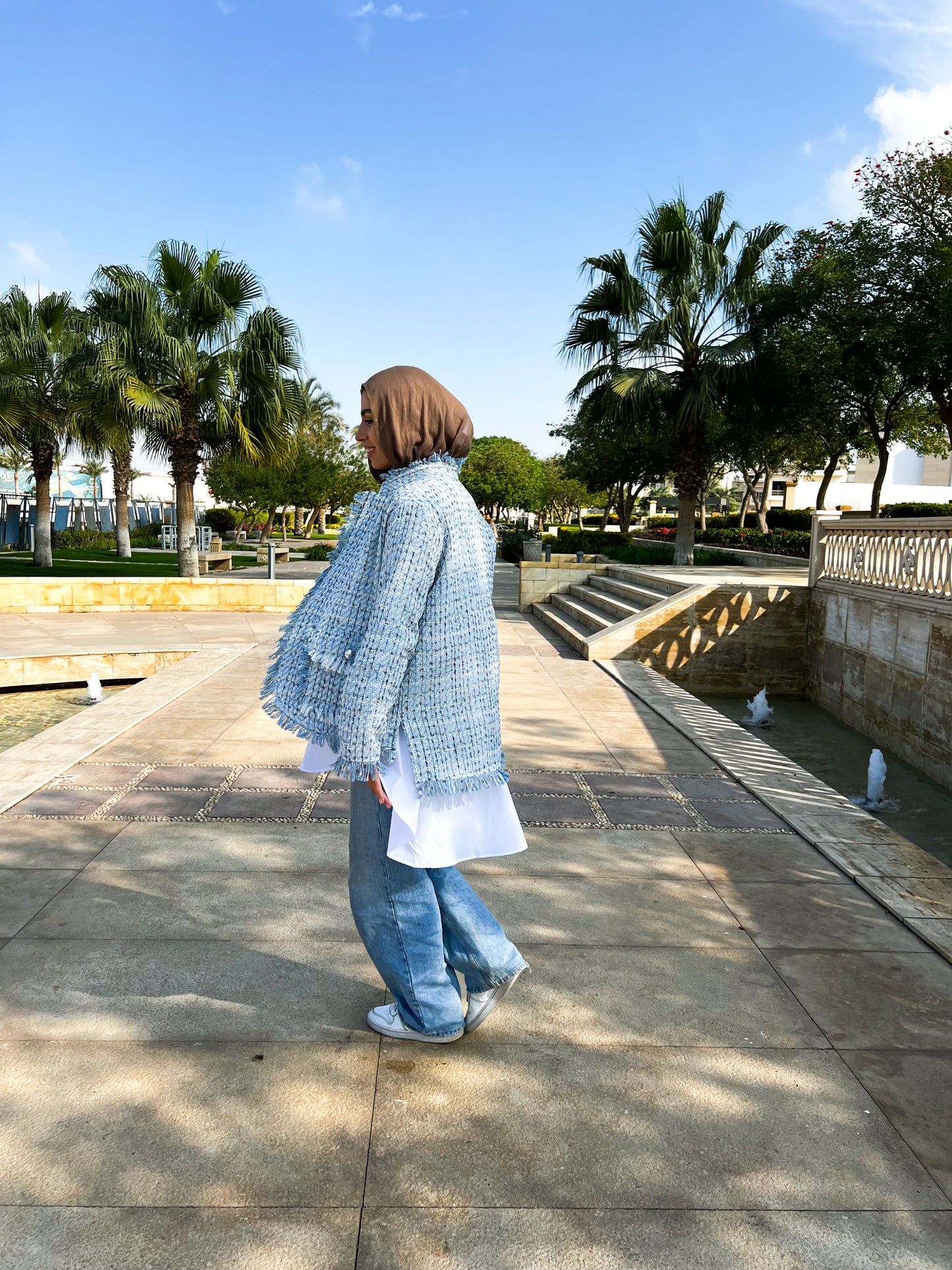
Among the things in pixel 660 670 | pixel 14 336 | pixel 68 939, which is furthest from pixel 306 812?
pixel 14 336

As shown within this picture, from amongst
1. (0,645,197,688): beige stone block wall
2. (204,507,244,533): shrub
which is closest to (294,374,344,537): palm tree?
(204,507,244,533): shrub

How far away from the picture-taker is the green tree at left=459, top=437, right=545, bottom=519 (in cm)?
7144

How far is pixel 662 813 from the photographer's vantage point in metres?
4.94

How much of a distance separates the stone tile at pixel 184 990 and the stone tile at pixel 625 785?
2.46 metres

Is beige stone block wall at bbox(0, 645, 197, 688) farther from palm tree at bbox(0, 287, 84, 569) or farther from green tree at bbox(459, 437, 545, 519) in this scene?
green tree at bbox(459, 437, 545, 519)

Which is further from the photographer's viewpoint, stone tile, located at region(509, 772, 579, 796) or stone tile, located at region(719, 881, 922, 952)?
stone tile, located at region(509, 772, 579, 796)

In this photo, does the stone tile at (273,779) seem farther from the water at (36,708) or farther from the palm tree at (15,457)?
the palm tree at (15,457)

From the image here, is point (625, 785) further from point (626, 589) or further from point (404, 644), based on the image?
point (626, 589)

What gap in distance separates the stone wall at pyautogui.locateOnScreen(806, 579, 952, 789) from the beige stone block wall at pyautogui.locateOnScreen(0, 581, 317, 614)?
8.26 metres

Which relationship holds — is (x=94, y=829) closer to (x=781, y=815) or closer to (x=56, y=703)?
(x=781, y=815)

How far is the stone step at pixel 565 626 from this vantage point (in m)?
12.4

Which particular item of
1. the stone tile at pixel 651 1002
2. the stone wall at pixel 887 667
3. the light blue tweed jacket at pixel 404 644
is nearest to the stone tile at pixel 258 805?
the stone tile at pixel 651 1002

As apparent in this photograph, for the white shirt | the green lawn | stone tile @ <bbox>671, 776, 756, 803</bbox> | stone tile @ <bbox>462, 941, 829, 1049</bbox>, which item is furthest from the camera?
the green lawn

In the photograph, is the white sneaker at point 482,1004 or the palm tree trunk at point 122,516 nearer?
the white sneaker at point 482,1004
